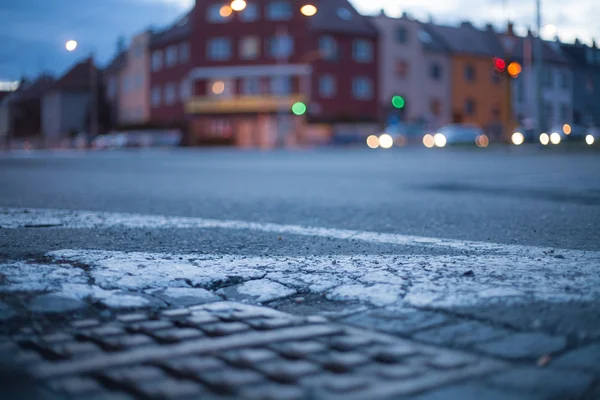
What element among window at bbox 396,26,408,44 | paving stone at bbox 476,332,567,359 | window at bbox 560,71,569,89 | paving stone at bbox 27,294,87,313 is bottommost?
paving stone at bbox 476,332,567,359

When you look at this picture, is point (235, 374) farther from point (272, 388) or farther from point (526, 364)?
point (526, 364)

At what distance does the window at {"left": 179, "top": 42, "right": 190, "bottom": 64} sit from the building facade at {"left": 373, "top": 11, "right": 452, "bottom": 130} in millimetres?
15096

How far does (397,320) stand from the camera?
10.5 feet

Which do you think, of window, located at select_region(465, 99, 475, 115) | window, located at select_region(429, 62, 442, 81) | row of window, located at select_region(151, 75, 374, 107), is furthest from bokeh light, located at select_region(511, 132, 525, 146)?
window, located at select_region(465, 99, 475, 115)

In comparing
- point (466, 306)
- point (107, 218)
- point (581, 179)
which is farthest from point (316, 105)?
point (466, 306)

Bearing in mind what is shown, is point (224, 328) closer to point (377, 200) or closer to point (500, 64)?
point (377, 200)

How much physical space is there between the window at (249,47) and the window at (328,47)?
4.86m

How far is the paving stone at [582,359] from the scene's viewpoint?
102 inches

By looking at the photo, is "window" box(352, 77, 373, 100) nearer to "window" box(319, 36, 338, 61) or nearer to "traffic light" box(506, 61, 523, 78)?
"window" box(319, 36, 338, 61)

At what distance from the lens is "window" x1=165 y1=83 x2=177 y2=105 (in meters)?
62.3

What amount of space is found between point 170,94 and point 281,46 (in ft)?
37.6

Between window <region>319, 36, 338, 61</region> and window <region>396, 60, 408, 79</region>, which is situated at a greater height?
window <region>319, 36, 338, 61</region>

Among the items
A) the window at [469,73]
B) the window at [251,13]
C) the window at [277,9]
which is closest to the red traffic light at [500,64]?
the window at [277,9]

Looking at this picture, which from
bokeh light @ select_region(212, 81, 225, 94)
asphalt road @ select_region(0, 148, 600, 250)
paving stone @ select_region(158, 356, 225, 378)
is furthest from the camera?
bokeh light @ select_region(212, 81, 225, 94)
